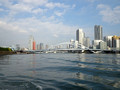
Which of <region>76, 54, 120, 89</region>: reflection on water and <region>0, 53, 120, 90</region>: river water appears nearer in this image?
<region>0, 53, 120, 90</region>: river water

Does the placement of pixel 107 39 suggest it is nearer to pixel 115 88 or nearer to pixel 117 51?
pixel 117 51

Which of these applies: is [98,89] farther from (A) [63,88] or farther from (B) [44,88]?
(B) [44,88]

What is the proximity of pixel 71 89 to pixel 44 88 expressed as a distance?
4.05 feet

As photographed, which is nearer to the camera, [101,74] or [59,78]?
[59,78]

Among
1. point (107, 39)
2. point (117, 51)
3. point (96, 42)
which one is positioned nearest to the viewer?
point (117, 51)

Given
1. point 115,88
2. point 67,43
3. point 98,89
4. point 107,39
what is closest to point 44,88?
point 98,89

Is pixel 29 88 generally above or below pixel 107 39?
below

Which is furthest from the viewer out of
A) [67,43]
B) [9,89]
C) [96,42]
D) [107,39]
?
[107,39]

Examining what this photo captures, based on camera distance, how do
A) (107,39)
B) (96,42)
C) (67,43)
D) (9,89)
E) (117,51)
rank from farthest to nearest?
(107,39) < (96,42) < (67,43) < (117,51) < (9,89)

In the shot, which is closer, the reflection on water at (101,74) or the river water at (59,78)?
the river water at (59,78)

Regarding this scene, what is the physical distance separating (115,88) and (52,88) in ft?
9.54

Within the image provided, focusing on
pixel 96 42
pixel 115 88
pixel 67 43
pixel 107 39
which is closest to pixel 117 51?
pixel 67 43

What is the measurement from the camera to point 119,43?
497 ft

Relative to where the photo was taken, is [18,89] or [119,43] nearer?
[18,89]
